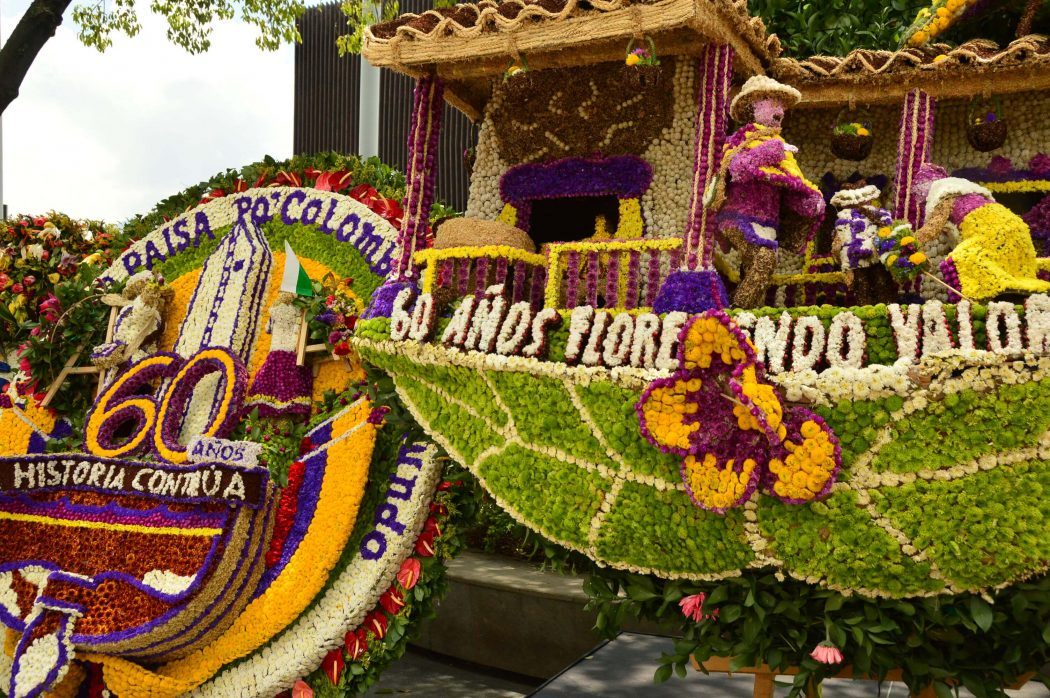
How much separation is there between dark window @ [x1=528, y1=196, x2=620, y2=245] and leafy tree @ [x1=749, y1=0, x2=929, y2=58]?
2.23 metres

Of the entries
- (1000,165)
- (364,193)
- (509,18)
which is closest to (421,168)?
(364,193)

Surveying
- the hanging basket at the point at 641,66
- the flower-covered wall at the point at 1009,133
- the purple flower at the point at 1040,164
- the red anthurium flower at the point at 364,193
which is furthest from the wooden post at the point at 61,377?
the purple flower at the point at 1040,164

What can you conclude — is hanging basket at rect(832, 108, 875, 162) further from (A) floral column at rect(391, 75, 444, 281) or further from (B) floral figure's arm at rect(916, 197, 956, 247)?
(A) floral column at rect(391, 75, 444, 281)

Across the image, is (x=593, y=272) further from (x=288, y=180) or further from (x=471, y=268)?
(x=288, y=180)

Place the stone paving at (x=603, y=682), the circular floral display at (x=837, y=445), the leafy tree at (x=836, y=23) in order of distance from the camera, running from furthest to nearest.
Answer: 1. the leafy tree at (x=836, y=23)
2. the stone paving at (x=603, y=682)
3. the circular floral display at (x=837, y=445)

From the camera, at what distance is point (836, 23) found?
301 inches

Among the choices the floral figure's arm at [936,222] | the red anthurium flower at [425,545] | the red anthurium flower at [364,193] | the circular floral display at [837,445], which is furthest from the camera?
the red anthurium flower at [364,193]

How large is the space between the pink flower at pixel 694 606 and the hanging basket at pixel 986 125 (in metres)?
4.33

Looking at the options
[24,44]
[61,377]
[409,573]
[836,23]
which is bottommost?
[409,573]

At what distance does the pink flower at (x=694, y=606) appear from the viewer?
4271 mm

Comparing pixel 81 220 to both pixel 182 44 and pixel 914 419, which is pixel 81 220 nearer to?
pixel 182 44

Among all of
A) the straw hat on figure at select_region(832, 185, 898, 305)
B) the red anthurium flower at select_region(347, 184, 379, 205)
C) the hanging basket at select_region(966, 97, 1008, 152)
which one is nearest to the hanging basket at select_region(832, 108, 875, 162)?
the hanging basket at select_region(966, 97, 1008, 152)

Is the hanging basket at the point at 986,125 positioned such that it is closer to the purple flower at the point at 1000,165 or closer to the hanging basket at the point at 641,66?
the purple flower at the point at 1000,165

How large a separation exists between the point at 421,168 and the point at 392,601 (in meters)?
2.90
